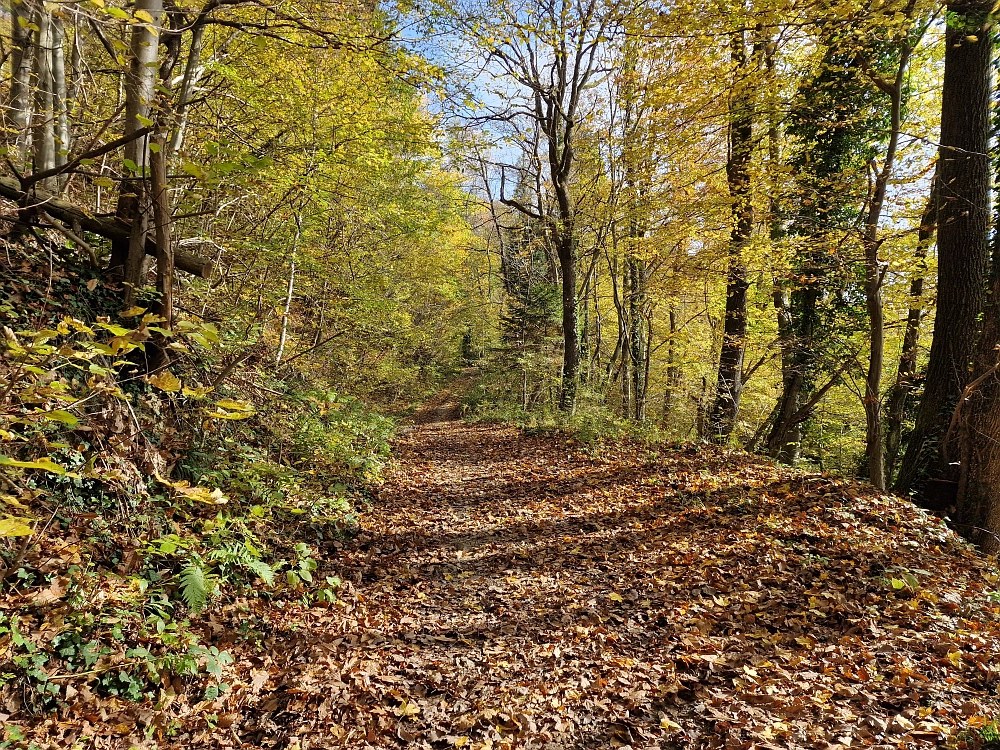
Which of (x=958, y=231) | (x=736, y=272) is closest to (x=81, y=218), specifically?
(x=958, y=231)

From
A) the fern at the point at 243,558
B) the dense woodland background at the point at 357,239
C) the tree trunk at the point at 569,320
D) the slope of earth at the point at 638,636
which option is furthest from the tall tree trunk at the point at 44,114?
the tree trunk at the point at 569,320

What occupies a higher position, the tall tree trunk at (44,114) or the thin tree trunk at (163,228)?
the tall tree trunk at (44,114)

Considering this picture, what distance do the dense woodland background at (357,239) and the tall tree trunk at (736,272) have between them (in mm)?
82

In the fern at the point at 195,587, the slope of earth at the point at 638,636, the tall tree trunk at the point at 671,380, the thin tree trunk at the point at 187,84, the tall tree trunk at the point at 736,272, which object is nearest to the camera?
the slope of earth at the point at 638,636

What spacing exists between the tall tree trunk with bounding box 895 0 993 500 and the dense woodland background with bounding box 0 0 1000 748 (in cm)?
4

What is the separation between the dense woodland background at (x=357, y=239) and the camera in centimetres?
386

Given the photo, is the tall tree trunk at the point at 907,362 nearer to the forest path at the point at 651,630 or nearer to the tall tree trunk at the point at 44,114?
the forest path at the point at 651,630

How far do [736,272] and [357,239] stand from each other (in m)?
9.17

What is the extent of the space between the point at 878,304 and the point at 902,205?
4724mm

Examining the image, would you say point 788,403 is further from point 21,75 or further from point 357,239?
point 21,75

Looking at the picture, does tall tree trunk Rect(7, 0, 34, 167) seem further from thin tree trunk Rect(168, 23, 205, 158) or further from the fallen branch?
thin tree trunk Rect(168, 23, 205, 158)

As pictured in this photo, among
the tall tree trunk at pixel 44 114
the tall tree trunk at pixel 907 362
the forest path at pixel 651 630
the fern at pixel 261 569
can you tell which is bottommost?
the forest path at pixel 651 630

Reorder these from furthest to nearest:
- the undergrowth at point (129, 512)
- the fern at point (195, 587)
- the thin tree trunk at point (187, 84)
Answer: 1. the thin tree trunk at point (187, 84)
2. the fern at point (195, 587)
3. the undergrowth at point (129, 512)

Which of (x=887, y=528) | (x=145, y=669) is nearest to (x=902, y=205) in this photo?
(x=887, y=528)
